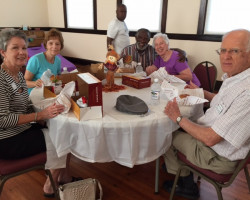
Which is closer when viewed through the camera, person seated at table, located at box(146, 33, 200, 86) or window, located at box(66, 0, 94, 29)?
person seated at table, located at box(146, 33, 200, 86)

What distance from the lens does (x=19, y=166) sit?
1.32 metres

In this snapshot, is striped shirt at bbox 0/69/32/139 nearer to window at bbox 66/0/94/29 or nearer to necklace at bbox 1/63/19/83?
necklace at bbox 1/63/19/83

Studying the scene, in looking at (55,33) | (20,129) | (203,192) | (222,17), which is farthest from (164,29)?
(20,129)

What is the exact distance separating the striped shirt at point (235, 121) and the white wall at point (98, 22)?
2990 millimetres

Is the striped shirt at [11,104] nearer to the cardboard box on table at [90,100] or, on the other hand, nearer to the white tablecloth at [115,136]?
the white tablecloth at [115,136]

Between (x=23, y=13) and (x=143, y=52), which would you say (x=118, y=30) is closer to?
(x=143, y=52)

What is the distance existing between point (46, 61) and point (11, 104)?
0.88 metres

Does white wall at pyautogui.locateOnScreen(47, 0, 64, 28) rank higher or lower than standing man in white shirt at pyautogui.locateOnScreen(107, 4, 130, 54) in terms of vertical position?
higher

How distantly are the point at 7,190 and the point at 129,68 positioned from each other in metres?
1.58

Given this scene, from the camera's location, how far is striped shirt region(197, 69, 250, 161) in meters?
1.11

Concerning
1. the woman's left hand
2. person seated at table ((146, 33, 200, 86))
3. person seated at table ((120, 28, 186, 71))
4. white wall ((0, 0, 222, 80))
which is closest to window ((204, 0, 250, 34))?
white wall ((0, 0, 222, 80))

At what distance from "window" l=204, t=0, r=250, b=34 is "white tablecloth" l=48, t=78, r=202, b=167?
323cm

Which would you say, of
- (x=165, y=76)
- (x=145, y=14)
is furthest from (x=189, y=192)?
(x=145, y=14)

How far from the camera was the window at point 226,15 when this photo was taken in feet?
12.1
